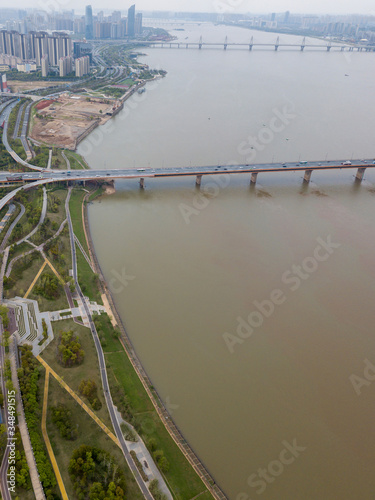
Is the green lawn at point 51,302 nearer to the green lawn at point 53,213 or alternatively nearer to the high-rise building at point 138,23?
the green lawn at point 53,213

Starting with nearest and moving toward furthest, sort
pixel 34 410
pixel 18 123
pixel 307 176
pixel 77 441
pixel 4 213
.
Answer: pixel 77 441, pixel 34 410, pixel 4 213, pixel 307 176, pixel 18 123

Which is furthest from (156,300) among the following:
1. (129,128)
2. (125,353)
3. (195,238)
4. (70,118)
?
(70,118)

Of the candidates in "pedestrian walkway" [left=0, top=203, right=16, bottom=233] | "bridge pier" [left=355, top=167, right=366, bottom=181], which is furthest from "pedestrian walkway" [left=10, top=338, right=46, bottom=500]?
"bridge pier" [left=355, top=167, right=366, bottom=181]

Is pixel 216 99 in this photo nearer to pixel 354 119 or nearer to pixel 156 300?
pixel 354 119

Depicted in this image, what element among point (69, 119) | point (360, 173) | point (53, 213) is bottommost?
point (53, 213)

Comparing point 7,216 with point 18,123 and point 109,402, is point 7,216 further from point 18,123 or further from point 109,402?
point 18,123

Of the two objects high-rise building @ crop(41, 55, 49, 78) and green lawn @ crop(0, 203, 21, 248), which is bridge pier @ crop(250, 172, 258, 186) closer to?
green lawn @ crop(0, 203, 21, 248)

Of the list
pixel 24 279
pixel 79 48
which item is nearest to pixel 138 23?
pixel 79 48
